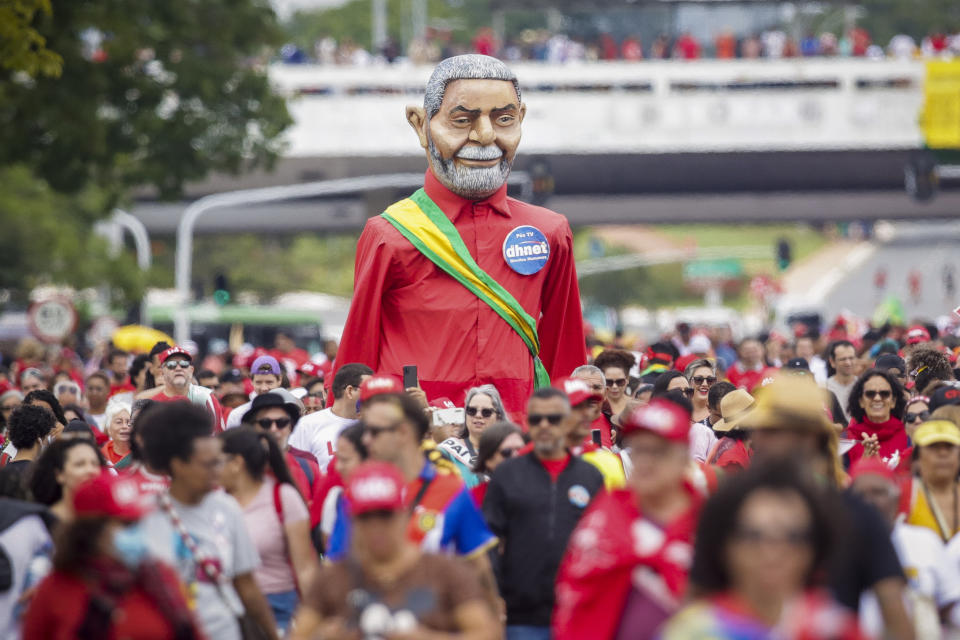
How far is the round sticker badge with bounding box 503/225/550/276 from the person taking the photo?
1080 centimetres

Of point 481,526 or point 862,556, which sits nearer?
point 862,556

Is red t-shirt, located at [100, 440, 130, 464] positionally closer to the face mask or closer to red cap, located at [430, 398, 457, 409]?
red cap, located at [430, 398, 457, 409]

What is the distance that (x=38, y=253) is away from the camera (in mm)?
37000

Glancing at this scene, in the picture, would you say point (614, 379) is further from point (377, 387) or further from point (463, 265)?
point (377, 387)

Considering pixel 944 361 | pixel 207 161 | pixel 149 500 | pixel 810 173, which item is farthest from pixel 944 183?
pixel 149 500

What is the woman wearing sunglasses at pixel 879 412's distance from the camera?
10617 mm

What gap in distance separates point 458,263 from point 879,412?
8.86 ft

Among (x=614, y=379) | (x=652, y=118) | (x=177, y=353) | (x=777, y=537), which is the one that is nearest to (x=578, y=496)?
(x=777, y=537)

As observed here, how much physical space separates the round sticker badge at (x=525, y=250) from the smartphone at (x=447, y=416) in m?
1.10

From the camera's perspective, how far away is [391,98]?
38406mm

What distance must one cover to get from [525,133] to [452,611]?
33.4m

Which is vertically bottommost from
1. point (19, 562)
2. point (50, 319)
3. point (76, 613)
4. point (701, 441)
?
point (50, 319)

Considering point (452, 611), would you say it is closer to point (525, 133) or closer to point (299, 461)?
point (299, 461)

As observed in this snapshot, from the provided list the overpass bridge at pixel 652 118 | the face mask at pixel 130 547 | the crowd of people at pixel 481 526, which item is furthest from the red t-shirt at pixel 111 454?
the overpass bridge at pixel 652 118
